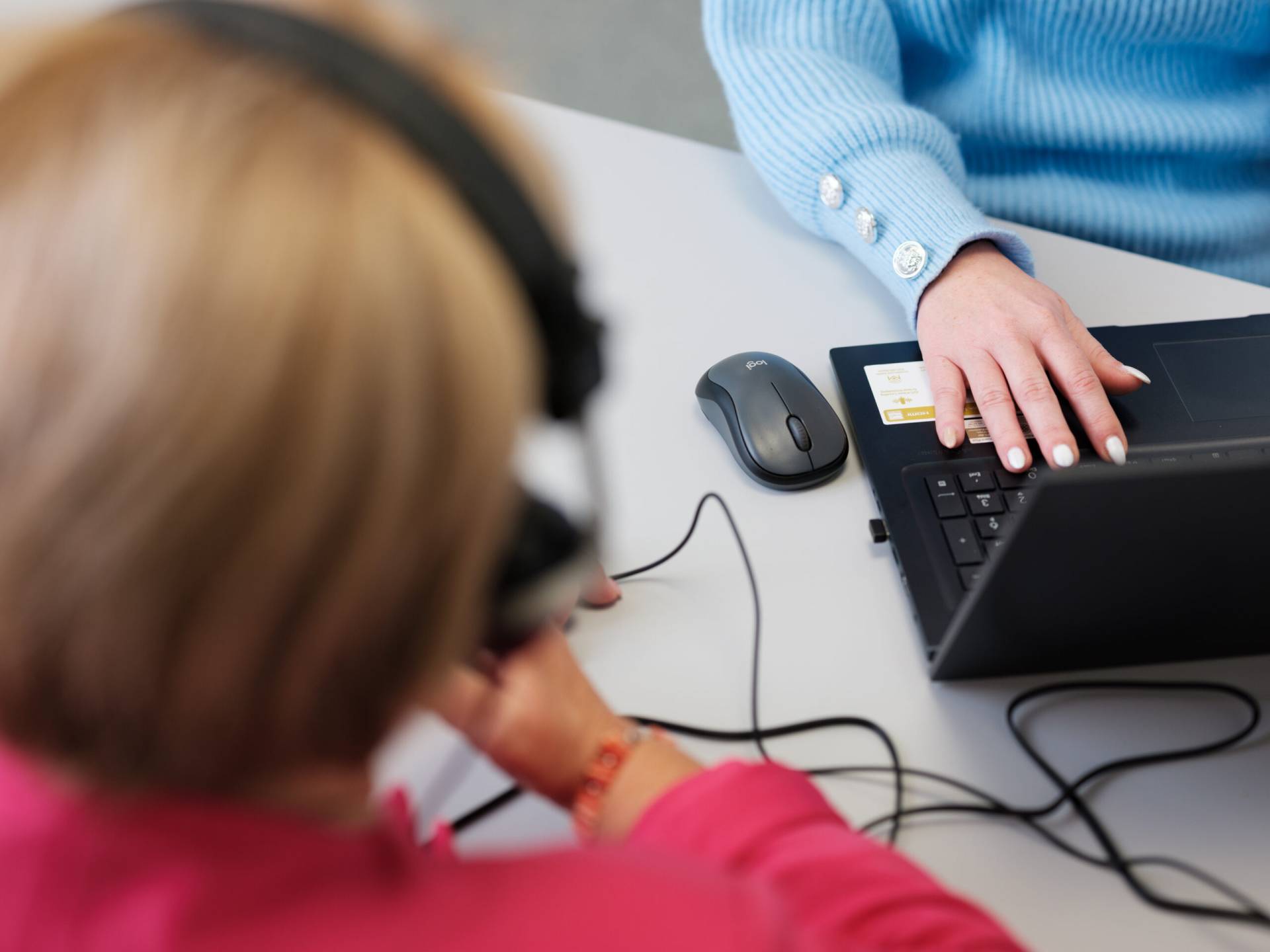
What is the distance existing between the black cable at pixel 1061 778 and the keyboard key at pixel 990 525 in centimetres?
9

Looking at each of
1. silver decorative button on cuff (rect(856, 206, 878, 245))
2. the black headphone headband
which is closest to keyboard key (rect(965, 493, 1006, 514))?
silver decorative button on cuff (rect(856, 206, 878, 245))

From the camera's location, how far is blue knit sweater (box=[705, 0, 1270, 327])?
0.76 metres

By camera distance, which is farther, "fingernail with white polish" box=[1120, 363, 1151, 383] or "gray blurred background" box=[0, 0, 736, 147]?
"gray blurred background" box=[0, 0, 736, 147]

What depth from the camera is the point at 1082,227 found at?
86 centimetres

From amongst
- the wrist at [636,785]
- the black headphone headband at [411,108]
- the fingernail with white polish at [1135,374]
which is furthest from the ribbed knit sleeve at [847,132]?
the black headphone headband at [411,108]

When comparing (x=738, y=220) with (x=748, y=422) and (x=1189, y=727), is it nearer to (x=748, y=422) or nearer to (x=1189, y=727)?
(x=748, y=422)

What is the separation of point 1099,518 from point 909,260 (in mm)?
357

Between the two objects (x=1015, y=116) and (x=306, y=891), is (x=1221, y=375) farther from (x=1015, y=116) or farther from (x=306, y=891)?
(x=306, y=891)

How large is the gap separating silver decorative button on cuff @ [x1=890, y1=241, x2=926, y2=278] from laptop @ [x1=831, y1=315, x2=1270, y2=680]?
0.17 feet

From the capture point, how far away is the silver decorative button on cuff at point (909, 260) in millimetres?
714

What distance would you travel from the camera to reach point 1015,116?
0.84m

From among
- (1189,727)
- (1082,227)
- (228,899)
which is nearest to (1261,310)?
(1082,227)

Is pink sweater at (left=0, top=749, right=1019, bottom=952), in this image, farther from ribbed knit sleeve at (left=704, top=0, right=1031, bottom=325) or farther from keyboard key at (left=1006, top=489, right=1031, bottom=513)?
ribbed knit sleeve at (left=704, top=0, right=1031, bottom=325)

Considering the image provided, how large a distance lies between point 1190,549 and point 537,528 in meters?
0.29
